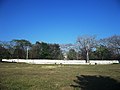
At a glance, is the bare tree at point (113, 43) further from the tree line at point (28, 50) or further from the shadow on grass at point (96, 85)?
the shadow on grass at point (96, 85)

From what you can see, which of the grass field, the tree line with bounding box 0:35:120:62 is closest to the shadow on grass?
the grass field

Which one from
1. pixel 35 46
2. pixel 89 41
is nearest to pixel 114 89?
pixel 89 41

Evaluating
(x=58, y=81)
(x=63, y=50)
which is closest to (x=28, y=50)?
(x=63, y=50)

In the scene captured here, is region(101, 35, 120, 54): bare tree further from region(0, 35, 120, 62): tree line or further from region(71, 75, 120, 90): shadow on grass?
region(71, 75, 120, 90): shadow on grass

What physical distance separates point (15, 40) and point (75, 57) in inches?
1075

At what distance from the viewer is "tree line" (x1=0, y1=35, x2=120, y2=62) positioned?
7450 cm

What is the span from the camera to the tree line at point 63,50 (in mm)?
74500

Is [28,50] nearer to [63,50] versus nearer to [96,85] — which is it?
[63,50]

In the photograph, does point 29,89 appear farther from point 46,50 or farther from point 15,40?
point 15,40

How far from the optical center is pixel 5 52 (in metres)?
77.0

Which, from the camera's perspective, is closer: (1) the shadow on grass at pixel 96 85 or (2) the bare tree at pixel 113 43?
(1) the shadow on grass at pixel 96 85

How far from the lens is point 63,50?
91.5 meters

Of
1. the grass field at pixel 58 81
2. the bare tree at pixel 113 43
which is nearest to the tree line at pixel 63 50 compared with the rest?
the bare tree at pixel 113 43

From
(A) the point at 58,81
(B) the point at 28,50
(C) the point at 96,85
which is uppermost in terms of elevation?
(B) the point at 28,50
